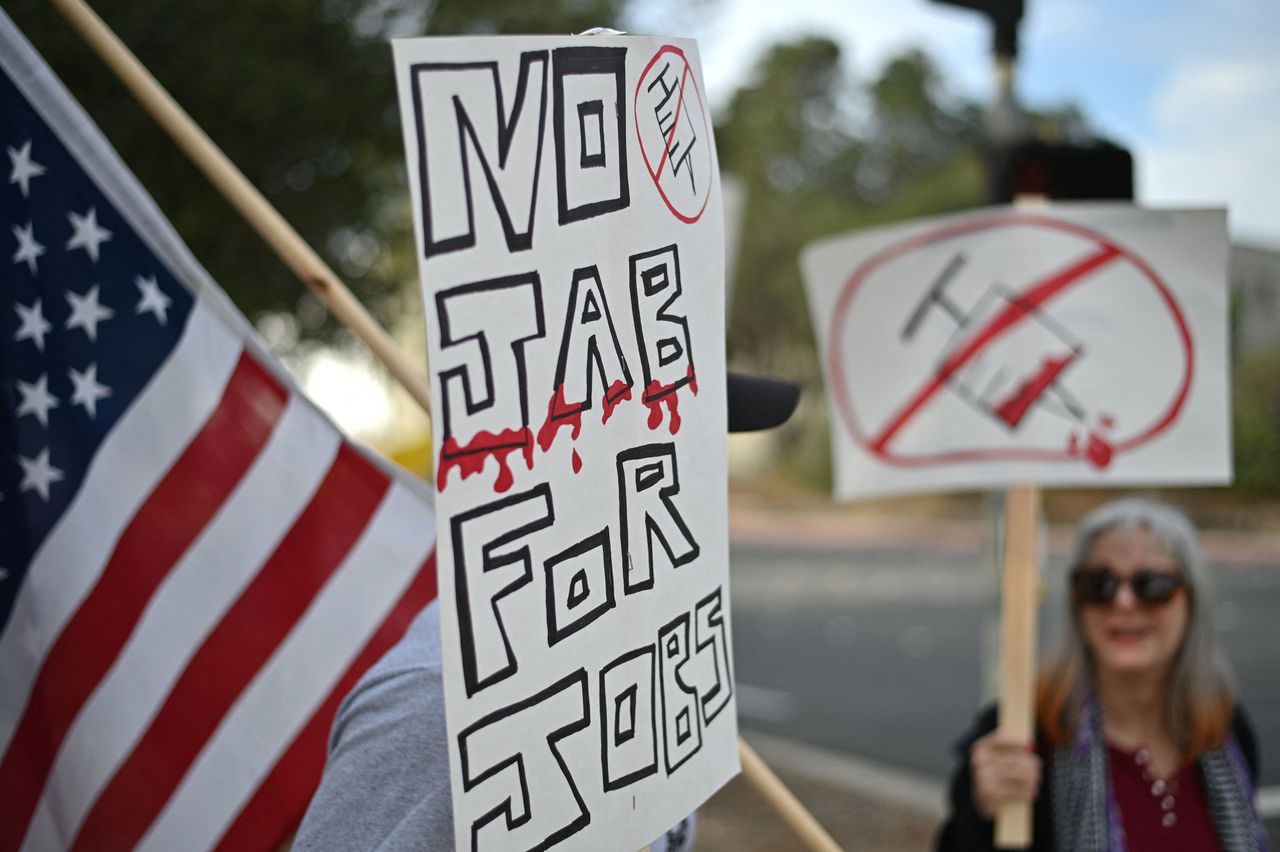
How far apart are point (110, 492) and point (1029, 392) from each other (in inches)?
76.7

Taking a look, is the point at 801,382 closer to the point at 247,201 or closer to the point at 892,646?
the point at 892,646

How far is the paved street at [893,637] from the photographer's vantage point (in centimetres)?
823

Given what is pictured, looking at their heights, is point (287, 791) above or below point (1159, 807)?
above

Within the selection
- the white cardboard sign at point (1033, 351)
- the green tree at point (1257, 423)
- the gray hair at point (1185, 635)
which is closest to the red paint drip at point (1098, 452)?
the white cardboard sign at point (1033, 351)

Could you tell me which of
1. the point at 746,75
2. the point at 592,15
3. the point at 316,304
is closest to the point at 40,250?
the point at 316,304

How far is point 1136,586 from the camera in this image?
274 centimetres

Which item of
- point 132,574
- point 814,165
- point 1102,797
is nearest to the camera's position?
point 132,574

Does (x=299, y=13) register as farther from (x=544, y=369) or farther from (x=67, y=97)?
(x=544, y=369)

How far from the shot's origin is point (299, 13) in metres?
4.59

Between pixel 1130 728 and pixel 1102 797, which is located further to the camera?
pixel 1130 728

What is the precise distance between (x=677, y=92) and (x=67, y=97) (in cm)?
109

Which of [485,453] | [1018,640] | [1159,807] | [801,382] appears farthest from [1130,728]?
[801,382]

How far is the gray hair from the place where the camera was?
2.70 m

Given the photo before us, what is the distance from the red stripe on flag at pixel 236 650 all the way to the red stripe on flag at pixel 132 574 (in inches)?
4.8
